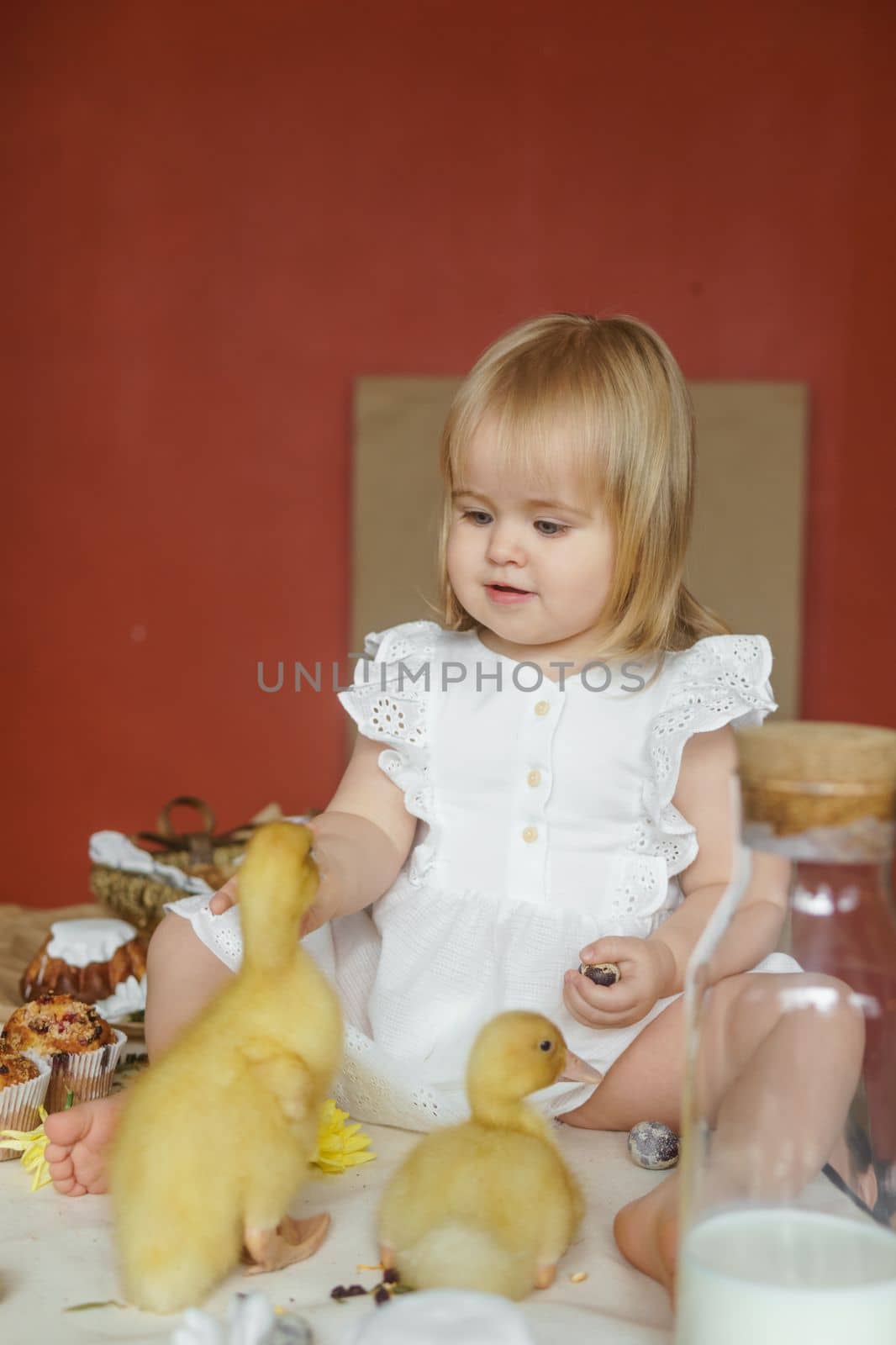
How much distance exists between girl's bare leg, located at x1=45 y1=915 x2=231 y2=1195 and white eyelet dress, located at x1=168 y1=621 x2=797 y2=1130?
0.06 ft

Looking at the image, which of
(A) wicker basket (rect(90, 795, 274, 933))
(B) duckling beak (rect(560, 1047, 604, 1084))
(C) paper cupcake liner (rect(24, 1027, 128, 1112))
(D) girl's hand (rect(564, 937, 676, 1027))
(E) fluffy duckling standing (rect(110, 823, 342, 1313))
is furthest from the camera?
(A) wicker basket (rect(90, 795, 274, 933))

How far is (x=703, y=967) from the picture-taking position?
2.41ft

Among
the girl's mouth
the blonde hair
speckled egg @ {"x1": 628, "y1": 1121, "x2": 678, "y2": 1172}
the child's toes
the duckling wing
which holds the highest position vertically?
the blonde hair

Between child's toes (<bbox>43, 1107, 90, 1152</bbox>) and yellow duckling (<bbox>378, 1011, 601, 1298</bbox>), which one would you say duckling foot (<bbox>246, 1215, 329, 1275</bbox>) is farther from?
child's toes (<bbox>43, 1107, 90, 1152</bbox>)

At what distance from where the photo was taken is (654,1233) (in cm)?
89

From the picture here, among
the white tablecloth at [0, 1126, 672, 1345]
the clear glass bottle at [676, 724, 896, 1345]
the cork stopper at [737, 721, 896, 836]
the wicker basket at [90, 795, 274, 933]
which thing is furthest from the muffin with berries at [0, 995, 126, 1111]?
the cork stopper at [737, 721, 896, 836]

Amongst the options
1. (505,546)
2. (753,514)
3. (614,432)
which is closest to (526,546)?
(505,546)

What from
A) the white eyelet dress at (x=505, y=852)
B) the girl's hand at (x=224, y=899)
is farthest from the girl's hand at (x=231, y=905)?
the white eyelet dress at (x=505, y=852)

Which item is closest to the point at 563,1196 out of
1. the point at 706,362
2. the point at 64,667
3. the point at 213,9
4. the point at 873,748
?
the point at 873,748

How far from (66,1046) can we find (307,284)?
190cm

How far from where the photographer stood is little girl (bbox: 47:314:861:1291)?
121cm

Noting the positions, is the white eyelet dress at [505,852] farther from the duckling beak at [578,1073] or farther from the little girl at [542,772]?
the duckling beak at [578,1073]

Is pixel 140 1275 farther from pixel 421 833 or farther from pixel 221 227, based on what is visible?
pixel 221 227

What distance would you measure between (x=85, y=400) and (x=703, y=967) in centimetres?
240
